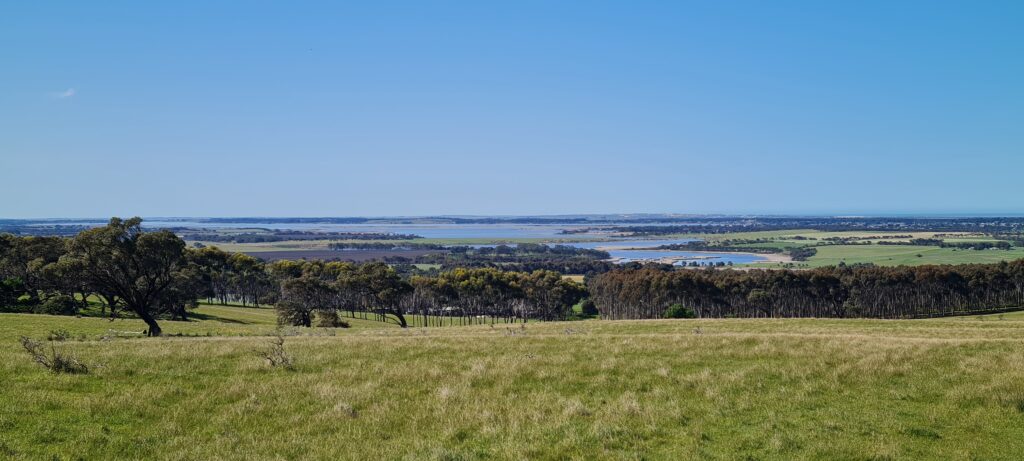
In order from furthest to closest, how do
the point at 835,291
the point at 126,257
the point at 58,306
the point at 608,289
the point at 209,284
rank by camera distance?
the point at 608,289 → the point at 835,291 → the point at 209,284 → the point at 58,306 → the point at 126,257

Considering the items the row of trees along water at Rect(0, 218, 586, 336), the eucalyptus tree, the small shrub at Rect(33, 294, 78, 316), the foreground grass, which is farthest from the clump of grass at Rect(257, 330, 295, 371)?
the small shrub at Rect(33, 294, 78, 316)

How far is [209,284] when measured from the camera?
3809 inches

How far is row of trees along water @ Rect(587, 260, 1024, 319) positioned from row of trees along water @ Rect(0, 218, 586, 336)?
1535 centimetres

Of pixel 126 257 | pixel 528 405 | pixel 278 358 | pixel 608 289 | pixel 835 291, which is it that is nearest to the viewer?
pixel 528 405

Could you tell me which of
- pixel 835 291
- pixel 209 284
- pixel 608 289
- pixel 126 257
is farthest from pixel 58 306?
pixel 835 291

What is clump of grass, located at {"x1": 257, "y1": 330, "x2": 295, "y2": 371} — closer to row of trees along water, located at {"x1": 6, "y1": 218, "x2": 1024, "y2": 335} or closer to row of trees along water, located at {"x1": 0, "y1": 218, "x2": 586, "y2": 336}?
row of trees along water, located at {"x1": 0, "y1": 218, "x2": 586, "y2": 336}

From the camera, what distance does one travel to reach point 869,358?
1698cm

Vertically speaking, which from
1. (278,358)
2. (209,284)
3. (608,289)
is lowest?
(608,289)

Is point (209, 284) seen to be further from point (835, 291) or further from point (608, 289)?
point (835, 291)

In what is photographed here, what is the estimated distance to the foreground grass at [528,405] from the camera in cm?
984

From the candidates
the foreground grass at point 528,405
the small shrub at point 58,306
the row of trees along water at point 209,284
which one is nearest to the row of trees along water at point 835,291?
the row of trees along water at point 209,284

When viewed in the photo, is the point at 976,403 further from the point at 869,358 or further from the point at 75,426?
the point at 75,426

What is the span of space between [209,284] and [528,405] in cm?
9753

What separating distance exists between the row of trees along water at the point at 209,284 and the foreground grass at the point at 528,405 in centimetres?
2304
